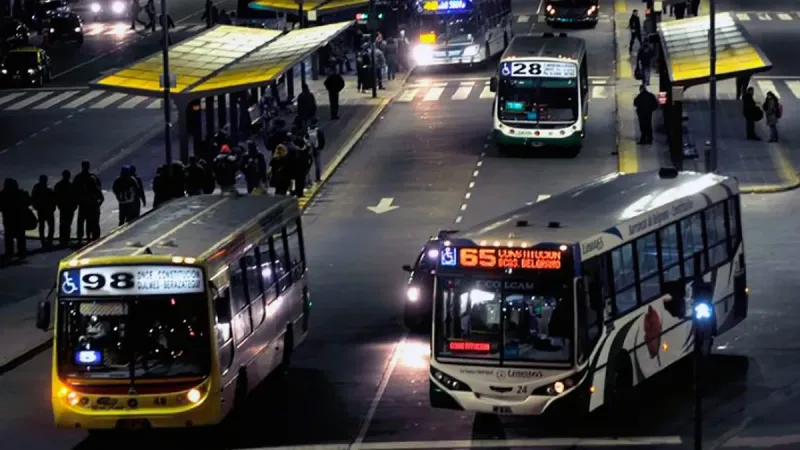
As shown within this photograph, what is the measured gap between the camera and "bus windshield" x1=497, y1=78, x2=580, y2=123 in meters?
49.4

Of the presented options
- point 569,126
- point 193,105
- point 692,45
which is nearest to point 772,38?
point 692,45

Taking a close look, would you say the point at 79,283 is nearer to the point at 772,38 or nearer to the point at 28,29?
the point at 772,38

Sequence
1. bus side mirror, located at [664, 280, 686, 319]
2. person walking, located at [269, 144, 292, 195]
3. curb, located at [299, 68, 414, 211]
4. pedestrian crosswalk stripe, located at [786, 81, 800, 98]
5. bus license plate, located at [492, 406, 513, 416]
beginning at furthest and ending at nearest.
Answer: pedestrian crosswalk stripe, located at [786, 81, 800, 98] → curb, located at [299, 68, 414, 211] → person walking, located at [269, 144, 292, 195] → bus side mirror, located at [664, 280, 686, 319] → bus license plate, located at [492, 406, 513, 416]

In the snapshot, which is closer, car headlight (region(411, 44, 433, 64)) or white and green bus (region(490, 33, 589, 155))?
white and green bus (region(490, 33, 589, 155))

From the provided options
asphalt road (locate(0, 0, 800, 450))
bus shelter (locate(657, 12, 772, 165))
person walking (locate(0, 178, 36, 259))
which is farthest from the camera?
bus shelter (locate(657, 12, 772, 165))

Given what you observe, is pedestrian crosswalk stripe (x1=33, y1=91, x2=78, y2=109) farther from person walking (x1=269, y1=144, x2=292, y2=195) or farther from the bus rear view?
the bus rear view

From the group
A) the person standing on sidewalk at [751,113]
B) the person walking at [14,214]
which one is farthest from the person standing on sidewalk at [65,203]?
the person standing on sidewalk at [751,113]

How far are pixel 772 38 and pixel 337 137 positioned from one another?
93.9ft

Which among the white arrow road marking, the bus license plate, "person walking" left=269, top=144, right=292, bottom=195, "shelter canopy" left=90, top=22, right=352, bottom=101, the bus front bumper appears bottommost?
the white arrow road marking

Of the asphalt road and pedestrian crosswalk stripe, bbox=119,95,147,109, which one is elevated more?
the asphalt road

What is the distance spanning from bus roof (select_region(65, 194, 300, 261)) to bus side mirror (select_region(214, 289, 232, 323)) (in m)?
0.57

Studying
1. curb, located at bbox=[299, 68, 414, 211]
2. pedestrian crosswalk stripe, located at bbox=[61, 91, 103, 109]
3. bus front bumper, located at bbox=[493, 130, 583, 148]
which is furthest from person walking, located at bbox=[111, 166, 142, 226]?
pedestrian crosswalk stripe, located at bbox=[61, 91, 103, 109]

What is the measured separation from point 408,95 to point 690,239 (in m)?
35.5

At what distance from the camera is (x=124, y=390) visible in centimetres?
2209
